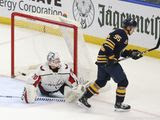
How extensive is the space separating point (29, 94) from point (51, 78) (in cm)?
31

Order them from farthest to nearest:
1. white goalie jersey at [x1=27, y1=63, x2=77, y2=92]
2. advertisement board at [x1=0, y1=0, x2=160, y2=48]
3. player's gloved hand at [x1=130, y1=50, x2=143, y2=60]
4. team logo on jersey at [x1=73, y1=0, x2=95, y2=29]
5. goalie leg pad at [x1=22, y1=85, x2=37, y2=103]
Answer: team logo on jersey at [x1=73, y1=0, x2=95, y2=29] < advertisement board at [x1=0, y1=0, x2=160, y2=48] < white goalie jersey at [x1=27, y1=63, x2=77, y2=92] < goalie leg pad at [x1=22, y1=85, x2=37, y2=103] < player's gloved hand at [x1=130, y1=50, x2=143, y2=60]

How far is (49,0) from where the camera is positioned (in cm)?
1027

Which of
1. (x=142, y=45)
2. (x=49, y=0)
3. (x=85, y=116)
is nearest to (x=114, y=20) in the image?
(x=142, y=45)

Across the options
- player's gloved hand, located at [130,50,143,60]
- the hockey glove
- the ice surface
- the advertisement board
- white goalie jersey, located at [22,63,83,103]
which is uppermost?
the advertisement board

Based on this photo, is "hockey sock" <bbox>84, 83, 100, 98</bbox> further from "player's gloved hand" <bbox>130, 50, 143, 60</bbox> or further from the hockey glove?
"player's gloved hand" <bbox>130, 50, 143, 60</bbox>

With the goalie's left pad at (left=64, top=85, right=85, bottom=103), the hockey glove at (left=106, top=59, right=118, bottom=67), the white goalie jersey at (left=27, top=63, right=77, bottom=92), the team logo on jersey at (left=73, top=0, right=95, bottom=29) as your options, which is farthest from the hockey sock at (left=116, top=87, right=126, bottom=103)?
the team logo on jersey at (left=73, top=0, right=95, bottom=29)

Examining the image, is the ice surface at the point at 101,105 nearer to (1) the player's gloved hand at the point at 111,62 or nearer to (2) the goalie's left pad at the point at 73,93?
(2) the goalie's left pad at the point at 73,93

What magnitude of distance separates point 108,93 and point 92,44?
2.17 metres

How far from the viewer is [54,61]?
23.5ft

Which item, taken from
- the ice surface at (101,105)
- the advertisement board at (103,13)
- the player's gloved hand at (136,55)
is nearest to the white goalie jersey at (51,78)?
the ice surface at (101,105)

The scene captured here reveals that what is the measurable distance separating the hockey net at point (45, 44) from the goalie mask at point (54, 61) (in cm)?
40

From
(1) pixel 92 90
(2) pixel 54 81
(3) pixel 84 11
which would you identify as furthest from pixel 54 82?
(3) pixel 84 11

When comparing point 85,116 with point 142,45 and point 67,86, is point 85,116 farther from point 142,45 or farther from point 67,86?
point 142,45

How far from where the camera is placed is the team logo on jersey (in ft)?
32.0
